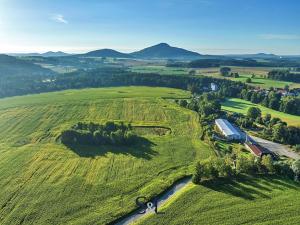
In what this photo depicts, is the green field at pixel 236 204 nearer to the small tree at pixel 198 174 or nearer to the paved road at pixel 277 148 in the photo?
the small tree at pixel 198 174

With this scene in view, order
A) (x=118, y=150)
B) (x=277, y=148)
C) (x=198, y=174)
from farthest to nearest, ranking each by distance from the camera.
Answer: (x=277, y=148) → (x=118, y=150) → (x=198, y=174)

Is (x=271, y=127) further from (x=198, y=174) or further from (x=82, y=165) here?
(x=82, y=165)

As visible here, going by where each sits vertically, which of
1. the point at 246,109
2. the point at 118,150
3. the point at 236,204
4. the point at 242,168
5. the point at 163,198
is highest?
the point at 242,168

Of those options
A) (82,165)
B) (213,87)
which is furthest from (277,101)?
(82,165)

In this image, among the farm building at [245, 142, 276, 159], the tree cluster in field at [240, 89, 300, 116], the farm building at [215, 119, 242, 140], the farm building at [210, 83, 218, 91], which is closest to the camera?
the farm building at [245, 142, 276, 159]

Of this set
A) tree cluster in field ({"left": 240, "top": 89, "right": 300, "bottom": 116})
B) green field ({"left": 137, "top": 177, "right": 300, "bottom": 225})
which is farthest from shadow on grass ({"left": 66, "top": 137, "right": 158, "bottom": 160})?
tree cluster in field ({"left": 240, "top": 89, "right": 300, "bottom": 116})

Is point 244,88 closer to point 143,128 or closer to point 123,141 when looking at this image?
point 143,128

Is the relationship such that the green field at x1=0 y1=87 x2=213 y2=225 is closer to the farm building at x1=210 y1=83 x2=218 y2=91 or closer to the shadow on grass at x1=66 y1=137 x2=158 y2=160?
the shadow on grass at x1=66 y1=137 x2=158 y2=160
